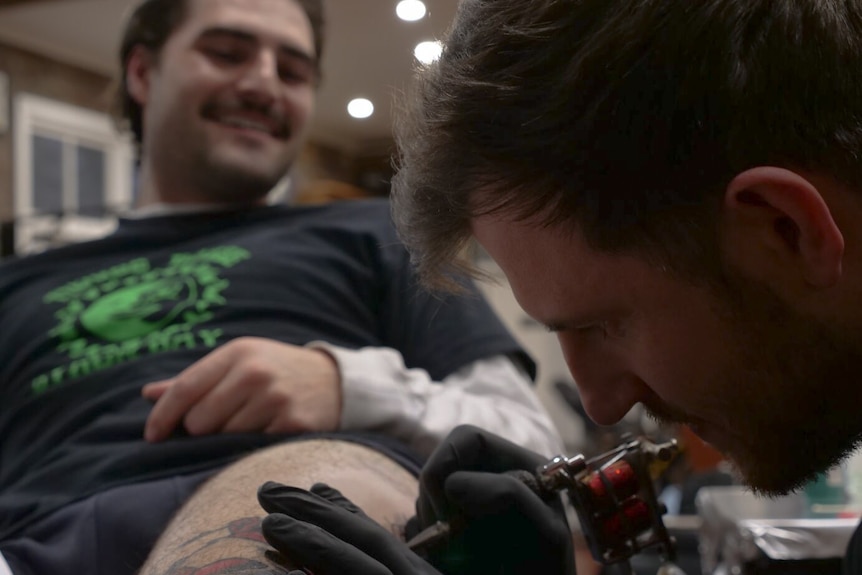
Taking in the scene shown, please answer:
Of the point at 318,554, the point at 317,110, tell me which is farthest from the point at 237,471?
the point at 317,110

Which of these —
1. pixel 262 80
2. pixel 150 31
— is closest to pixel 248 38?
pixel 262 80

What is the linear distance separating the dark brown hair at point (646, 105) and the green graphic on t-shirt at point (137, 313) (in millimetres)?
480

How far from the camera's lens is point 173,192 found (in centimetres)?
121

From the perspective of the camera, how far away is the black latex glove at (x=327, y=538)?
50 cm

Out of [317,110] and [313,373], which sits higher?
[317,110]

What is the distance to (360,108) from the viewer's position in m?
0.73

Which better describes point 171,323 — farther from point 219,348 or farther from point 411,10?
point 411,10

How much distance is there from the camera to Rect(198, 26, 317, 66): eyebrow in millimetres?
1153

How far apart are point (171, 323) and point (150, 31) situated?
0.60 meters

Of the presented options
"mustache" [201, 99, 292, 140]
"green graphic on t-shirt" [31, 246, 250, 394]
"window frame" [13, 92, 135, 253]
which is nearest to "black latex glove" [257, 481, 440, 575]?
"green graphic on t-shirt" [31, 246, 250, 394]

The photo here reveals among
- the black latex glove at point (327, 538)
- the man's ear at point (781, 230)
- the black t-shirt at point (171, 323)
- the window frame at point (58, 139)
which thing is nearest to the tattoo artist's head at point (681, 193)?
the man's ear at point (781, 230)

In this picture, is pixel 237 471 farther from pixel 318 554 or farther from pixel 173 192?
pixel 173 192

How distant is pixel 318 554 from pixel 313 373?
13.7 inches

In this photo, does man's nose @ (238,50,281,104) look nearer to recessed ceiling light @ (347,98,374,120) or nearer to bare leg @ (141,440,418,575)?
recessed ceiling light @ (347,98,374,120)
